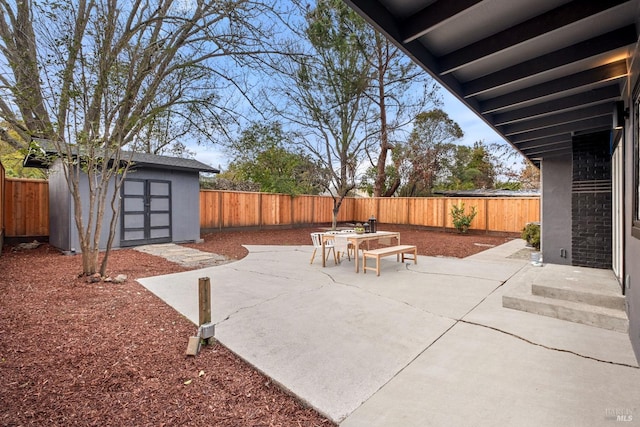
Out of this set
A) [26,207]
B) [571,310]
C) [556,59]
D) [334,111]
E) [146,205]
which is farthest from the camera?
[334,111]

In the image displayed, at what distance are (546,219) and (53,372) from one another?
7.92 meters

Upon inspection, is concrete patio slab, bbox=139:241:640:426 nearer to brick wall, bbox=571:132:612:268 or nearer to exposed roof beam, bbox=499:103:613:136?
brick wall, bbox=571:132:612:268

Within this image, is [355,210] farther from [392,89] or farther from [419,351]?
[419,351]

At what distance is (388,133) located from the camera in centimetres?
1355

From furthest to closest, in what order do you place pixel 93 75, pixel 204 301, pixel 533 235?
pixel 533 235, pixel 93 75, pixel 204 301

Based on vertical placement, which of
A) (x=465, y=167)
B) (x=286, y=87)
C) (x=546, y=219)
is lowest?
(x=546, y=219)

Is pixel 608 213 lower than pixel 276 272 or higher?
higher

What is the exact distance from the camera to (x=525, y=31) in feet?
8.14

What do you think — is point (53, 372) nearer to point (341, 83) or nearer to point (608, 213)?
point (608, 213)

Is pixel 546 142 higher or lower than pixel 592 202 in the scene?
higher

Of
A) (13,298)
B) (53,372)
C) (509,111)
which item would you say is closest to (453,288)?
(509,111)

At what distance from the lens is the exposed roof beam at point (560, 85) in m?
2.97

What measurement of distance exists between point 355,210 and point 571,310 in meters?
13.7

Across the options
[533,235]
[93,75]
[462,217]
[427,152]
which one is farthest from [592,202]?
[427,152]
